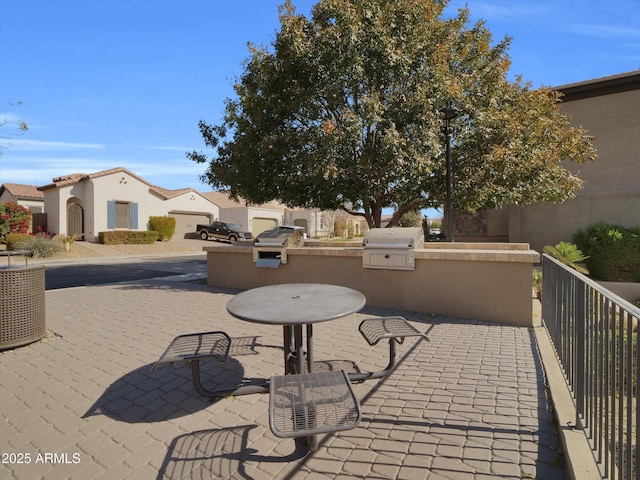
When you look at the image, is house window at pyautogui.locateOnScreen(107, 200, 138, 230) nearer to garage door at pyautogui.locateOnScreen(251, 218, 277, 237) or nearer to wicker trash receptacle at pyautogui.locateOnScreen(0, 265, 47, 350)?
garage door at pyautogui.locateOnScreen(251, 218, 277, 237)

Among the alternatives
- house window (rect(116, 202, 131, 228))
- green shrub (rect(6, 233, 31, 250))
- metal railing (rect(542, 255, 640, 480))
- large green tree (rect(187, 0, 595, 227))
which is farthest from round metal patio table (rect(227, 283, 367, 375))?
house window (rect(116, 202, 131, 228))

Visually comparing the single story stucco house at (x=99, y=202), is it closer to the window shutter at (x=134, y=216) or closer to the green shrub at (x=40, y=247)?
the window shutter at (x=134, y=216)

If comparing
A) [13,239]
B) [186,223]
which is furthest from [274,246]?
[186,223]

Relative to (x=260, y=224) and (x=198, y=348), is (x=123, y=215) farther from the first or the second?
(x=198, y=348)

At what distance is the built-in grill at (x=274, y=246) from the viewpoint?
784 centimetres

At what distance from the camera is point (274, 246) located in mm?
7914

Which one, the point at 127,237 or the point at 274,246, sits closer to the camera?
the point at 274,246

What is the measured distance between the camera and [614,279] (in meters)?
11.1

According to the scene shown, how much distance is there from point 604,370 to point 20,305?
580cm

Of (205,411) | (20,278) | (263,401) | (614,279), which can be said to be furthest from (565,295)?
(614,279)

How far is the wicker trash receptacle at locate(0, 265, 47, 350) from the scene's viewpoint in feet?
14.0

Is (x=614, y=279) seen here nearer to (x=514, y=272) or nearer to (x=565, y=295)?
(x=514, y=272)

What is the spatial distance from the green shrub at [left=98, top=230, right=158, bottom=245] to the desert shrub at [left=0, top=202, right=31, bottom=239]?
3.92m

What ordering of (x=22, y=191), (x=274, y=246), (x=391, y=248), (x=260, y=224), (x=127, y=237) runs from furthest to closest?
(x=260, y=224) → (x=22, y=191) → (x=127, y=237) → (x=274, y=246) → (x=391, y=248)
